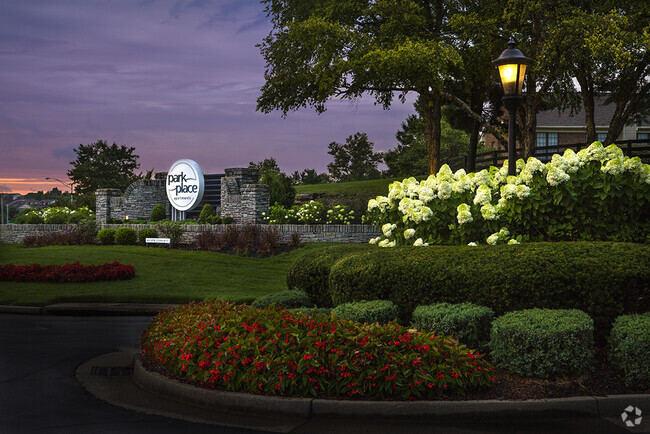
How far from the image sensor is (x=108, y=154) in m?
73.4

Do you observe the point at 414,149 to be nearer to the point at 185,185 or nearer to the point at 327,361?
the point at 185,185

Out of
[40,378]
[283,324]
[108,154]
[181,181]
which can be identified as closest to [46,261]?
[181,181]

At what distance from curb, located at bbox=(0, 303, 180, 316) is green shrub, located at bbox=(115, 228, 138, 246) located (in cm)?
1341

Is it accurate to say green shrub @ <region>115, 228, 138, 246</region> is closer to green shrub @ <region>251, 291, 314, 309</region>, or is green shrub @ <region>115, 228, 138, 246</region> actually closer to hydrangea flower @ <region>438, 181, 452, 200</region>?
green shrub @ <region>251, 291, 314, 309</region>

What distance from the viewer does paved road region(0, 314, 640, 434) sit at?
5.38 meters

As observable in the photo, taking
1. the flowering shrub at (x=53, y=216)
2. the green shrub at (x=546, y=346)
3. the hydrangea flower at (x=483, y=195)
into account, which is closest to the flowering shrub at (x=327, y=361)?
the green shrub at (x=546, y=346)

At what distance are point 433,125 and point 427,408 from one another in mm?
27088

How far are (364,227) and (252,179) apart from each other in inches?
341

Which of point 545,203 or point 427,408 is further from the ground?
point 545,203

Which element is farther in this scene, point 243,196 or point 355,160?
point 355,160

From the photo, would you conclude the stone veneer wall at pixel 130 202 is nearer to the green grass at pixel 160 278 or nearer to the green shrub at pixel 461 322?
the green grass at pixel 160 278

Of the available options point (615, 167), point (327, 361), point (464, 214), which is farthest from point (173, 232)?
A: point (327, 361)

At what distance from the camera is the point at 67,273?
17938 mm

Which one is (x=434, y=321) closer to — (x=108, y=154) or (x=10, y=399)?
(x=10, y=399)
